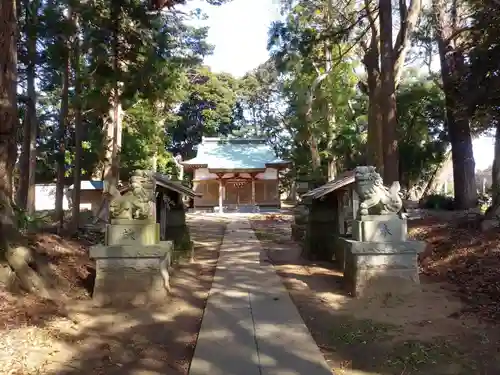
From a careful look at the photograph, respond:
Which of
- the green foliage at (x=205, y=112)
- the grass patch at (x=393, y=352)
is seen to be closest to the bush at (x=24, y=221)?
the grass patch at (x=393, y=352)

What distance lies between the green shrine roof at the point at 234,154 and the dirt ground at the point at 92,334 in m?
25.1

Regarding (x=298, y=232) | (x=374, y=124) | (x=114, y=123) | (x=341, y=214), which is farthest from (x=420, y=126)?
(x=114, y=123)

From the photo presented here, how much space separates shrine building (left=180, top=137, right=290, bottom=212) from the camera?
109ft

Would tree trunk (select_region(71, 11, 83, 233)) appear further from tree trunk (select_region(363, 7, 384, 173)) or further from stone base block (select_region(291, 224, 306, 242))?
tree trunk (select_region(363, 7, 384, 173))

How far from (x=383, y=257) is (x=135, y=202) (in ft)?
13.0

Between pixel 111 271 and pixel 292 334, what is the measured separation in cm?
314

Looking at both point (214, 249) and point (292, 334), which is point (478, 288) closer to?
point (292, 334)

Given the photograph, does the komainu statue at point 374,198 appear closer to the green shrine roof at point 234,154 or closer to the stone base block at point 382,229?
the stone base block at point 382,229

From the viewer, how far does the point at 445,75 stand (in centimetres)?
1559

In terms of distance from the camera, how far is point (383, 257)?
7203 millimetres

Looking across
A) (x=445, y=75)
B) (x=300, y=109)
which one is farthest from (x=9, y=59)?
(x=300, y=109)

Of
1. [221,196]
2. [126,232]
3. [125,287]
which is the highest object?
[221,196]

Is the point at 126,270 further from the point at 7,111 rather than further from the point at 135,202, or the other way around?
the point at 7,111

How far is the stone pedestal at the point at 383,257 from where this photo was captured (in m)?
7.18
